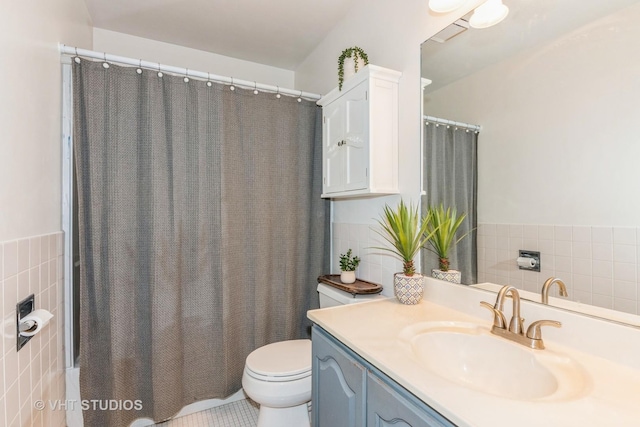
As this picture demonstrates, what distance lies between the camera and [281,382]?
1420 millimetres

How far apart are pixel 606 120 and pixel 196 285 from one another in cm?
188

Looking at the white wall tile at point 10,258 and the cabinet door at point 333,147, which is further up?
the cabinet door at point 333,147

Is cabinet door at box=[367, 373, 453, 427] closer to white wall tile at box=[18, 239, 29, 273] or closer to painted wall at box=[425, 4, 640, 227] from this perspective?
painted wall at box=[425, 4, 640, 227]

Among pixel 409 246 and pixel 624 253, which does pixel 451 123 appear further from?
pixel 624 253

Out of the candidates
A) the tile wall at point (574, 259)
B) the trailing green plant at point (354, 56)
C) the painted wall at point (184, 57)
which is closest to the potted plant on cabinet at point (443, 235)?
the tile wall at point (574, 259)

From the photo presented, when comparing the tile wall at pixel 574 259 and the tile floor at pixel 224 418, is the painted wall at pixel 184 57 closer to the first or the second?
the tile wall at pixel 574 259

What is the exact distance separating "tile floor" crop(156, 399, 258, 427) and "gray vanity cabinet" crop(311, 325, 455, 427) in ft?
2.59

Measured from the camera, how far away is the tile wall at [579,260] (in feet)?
2.73

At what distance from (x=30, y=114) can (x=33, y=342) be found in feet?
2.73

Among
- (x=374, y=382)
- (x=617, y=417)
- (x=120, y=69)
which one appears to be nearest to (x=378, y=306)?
(x=374, y=382)

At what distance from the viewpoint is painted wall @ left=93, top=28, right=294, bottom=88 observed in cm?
213

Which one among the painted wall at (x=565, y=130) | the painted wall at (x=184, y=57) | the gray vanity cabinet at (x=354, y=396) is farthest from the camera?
the painted wall at (x=184, y=57)

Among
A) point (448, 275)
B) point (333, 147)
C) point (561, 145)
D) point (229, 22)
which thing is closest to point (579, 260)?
point (561, 145)

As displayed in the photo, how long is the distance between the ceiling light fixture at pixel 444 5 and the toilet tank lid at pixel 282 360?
168 centimetres
